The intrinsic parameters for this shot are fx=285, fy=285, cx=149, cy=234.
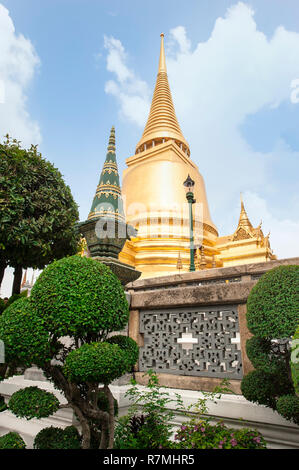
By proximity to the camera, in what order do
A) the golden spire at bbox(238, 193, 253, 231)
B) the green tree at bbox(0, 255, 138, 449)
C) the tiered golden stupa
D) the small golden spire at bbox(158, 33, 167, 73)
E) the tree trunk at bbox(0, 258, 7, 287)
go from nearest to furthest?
the green tree at bbox(0, 255, 138, 449) < the tree trunk at bbox(0, 258, 7, 287) < the tiered golden stupa < the golden spire at bbox(238, 193, 253, 231) < the small golden spire at bbox(158, 33, 167, 73)

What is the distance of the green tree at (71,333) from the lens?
2188 mm

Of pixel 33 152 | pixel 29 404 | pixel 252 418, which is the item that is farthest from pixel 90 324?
pixel 33 152

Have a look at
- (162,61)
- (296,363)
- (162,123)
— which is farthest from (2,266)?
(162,61)

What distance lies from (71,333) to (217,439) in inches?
55.9

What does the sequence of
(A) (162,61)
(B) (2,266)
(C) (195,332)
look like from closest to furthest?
(C) (195,332) < (B) (2,266) < (A) (162,61)

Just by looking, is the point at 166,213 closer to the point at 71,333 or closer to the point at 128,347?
the point at 128,347

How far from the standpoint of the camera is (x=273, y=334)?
8.45 ft

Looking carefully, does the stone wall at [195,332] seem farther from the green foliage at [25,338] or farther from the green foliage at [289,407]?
the green foliage at [25,338]

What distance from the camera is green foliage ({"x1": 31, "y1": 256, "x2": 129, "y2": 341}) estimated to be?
227 centimetres

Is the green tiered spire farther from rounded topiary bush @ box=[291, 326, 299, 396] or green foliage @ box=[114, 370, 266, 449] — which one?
rounded topiary bush @ box=[291, 326, 299, 396]

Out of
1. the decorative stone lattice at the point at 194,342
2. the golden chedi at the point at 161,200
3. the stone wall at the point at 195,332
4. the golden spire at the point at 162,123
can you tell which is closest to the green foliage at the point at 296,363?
the stone wall at the point at 195,332

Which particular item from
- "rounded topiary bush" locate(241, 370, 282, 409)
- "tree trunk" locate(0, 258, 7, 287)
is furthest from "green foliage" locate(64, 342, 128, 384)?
"tree trunk" locate(0, 258, 7, 287)

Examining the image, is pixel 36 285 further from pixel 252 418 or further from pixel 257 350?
pixel 252 418

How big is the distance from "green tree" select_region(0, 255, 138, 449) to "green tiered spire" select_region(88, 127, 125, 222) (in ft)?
→ 9.95
